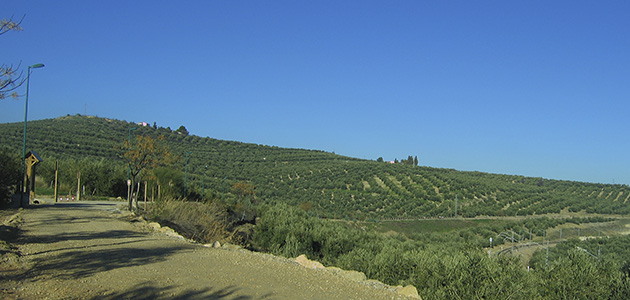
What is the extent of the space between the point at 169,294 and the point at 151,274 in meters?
1.59

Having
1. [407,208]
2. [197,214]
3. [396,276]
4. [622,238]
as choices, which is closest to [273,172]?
[407,208]

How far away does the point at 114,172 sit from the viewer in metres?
49.6

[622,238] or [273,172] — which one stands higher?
A: [273,172]

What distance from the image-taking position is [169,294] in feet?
26.5

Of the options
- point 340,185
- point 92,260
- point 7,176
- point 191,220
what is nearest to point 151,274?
point 92,260

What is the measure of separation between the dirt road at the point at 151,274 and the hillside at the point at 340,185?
109ft

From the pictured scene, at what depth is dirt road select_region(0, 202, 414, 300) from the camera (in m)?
8.22

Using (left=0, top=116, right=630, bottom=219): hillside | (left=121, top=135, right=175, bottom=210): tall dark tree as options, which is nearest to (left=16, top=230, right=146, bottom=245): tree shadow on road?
(left=121, top=135, right=175, bottom=210): tall dark tree

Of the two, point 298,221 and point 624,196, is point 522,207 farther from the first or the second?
point 298,221

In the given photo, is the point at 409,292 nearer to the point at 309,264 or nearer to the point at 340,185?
the point at 309,264

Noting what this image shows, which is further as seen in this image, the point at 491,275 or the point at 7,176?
the point at 7,176

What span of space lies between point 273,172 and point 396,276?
62557mm

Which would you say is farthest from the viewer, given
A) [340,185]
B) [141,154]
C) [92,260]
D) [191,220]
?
[340,185]

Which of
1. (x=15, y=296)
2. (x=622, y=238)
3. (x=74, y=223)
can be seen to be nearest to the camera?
(x=15, y=296)
